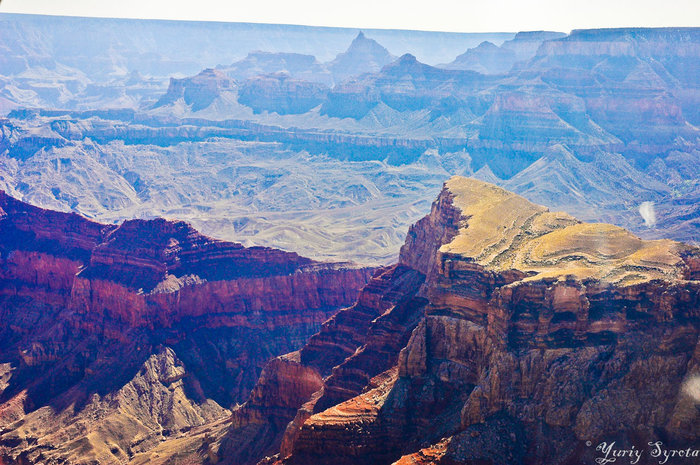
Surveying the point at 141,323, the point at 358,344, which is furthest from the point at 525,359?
the point at 141,323

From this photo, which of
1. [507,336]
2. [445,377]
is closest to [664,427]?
[507,336]

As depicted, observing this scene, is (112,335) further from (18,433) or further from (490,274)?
(490,274)

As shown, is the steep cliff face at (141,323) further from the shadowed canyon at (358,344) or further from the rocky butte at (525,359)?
the rocky butte at (525,359)

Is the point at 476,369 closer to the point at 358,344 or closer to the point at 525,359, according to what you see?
the point at 525,359

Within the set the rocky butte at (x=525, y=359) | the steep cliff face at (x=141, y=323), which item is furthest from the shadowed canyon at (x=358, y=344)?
the steep cliff face at (x=141, y=323)

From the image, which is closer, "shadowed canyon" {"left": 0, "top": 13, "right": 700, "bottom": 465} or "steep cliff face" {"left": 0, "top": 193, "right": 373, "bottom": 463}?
"shadowed canyon" {"left": 0, "top": 13, "right": 700, "bottom": 465}

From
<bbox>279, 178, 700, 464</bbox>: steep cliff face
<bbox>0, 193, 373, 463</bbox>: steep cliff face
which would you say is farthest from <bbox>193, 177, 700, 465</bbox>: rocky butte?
<bbox>0, 193, 373, 463</bbox>: steep cliff face

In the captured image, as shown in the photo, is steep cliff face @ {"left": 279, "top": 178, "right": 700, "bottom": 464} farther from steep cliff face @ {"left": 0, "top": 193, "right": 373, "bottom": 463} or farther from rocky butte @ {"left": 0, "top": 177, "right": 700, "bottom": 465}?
steep cliff face @ {"left": 0, "top": 193, "right": 373, "bottom": 463}
